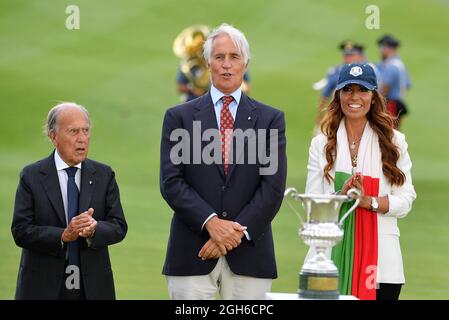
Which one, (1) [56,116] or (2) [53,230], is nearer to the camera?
(2) [53,230]

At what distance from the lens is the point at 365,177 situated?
682cm

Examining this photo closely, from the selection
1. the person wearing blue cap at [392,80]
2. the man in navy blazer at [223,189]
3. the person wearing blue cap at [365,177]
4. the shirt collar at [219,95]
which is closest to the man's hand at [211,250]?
the man in navy blazer at [223,189]

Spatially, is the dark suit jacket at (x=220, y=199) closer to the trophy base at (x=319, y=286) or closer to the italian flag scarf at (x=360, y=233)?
the italian flag scarf at (x=360, y=233)

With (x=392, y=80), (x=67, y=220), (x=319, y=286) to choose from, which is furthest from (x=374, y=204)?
(x=392, y=80)

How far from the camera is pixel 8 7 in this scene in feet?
102

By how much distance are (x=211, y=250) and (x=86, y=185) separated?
2.34 ft

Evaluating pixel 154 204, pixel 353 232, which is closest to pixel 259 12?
pixel 154 204

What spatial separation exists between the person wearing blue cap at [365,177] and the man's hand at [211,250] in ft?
2.03

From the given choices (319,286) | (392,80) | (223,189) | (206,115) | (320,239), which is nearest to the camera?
(319,286)

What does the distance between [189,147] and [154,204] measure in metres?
9.31

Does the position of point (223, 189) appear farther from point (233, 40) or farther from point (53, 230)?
point (53, 230)

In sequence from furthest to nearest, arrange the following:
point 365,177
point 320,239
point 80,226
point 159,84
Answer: point 159,84 → point 365,177 → point 80,226 → point 320,239

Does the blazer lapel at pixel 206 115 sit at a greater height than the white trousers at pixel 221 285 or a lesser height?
greater

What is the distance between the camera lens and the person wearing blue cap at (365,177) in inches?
266
